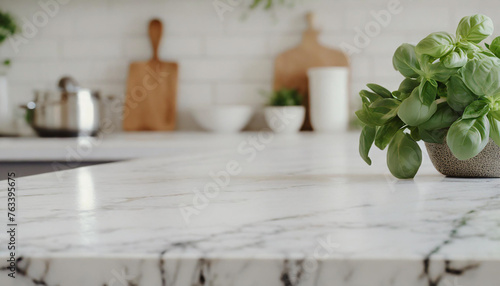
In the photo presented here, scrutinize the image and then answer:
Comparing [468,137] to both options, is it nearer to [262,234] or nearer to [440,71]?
[440,71]

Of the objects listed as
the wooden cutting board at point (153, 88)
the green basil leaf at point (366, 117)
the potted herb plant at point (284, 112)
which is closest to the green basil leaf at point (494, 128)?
the green basil leaf at point (366, 117)

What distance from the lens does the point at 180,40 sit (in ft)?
7.33

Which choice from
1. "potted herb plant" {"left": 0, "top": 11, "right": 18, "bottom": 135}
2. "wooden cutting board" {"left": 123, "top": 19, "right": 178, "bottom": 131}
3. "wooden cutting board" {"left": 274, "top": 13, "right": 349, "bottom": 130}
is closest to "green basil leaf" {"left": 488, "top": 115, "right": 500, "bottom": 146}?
"wooden cutting board" {"left": 274, "top": 13, "right": 349, "bottom": 130}

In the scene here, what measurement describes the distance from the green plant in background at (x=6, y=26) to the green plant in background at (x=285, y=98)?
1.12m

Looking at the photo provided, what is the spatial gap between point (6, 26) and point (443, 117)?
83.0 inches

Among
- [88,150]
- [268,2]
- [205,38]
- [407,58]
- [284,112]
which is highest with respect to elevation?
[268,2]

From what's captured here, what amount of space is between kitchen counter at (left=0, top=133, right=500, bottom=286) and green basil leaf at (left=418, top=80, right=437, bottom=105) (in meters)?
0.09

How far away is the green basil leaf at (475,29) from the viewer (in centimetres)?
57

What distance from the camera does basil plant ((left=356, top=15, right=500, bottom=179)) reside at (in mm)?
530

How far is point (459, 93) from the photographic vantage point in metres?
0.57

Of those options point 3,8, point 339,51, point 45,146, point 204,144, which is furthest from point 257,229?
point 3,8

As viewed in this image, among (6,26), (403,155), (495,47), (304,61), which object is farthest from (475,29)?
(6,26)

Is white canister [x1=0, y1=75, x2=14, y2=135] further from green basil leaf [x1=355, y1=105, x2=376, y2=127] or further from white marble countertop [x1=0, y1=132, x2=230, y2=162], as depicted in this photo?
green basil leaf [x1=355, y1=105, x2=376, y2=127]

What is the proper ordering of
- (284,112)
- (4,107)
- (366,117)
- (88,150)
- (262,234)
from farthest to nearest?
(4,107) → (284,112) → (88,150) → (366,117) → (262,234)
